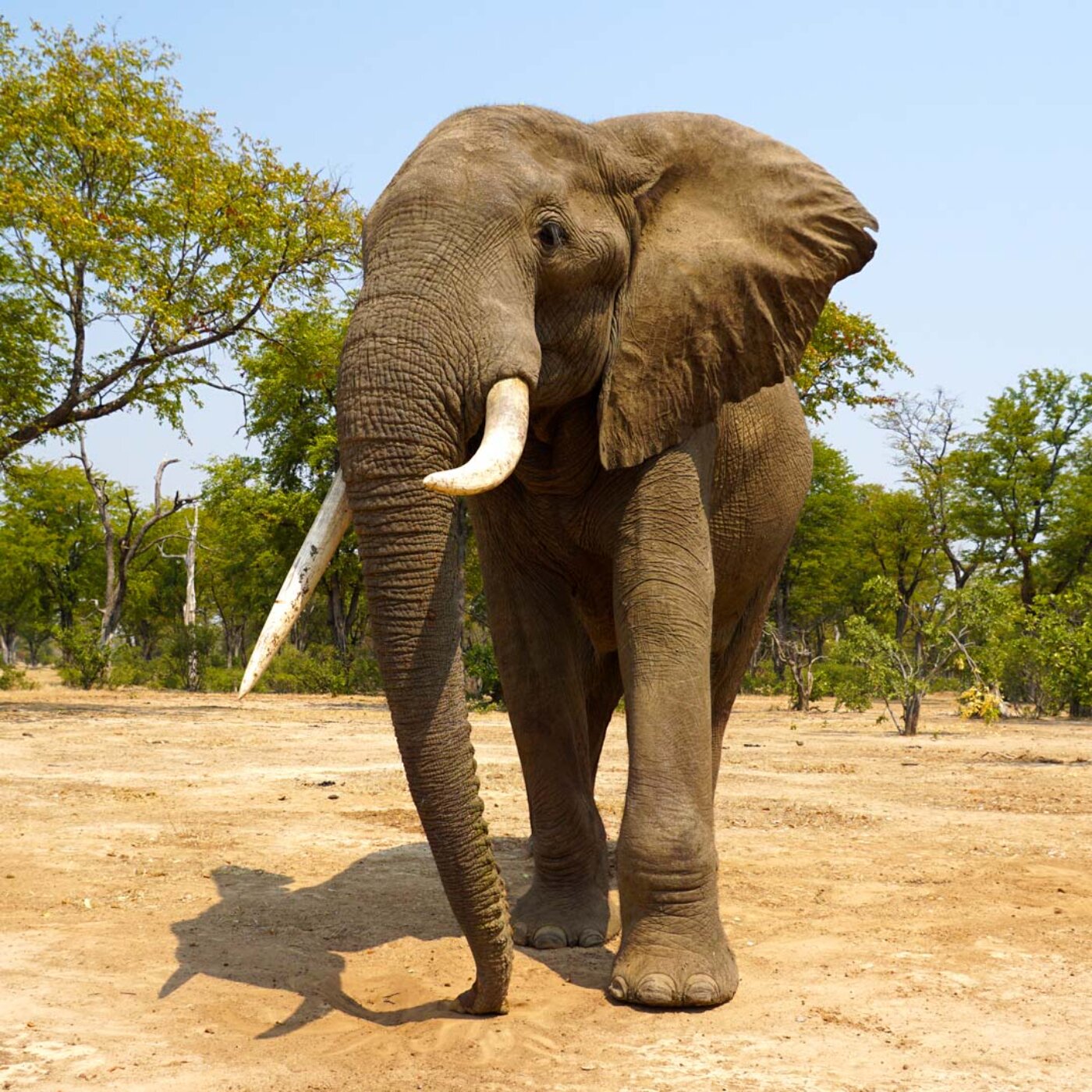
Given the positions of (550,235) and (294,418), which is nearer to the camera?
(550,235)

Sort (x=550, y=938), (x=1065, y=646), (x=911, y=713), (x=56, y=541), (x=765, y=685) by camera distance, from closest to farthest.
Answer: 1. (x=550, y=938)
2. (x=1065, y=646)
3. (x=911, y=713)
4. (x=765, y=685)
5. (x=56, y=541)

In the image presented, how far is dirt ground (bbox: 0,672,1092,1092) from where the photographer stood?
4117 millimetres

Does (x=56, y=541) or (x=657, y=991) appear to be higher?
(x=56, y=541)

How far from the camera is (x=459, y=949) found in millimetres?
5586

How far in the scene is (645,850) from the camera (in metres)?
4.90

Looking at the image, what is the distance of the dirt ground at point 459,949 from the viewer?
162 inches

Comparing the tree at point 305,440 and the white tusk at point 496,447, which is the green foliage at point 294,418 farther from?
the white tusk at point 496,447

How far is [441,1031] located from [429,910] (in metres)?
2.00

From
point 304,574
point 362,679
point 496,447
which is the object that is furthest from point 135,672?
point 496,447

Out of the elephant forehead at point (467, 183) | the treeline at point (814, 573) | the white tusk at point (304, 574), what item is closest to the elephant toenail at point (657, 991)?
the white tusk at point (304, 574)

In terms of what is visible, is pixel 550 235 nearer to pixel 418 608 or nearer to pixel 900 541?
pixel 418 608

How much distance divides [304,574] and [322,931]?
7.71 ft

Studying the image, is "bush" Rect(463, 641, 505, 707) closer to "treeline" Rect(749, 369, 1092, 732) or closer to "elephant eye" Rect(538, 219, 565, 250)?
"treeline" Rect(749, 369, 1092, 732)

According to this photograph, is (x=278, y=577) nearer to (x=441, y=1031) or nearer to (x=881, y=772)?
(x=881, y=772)
